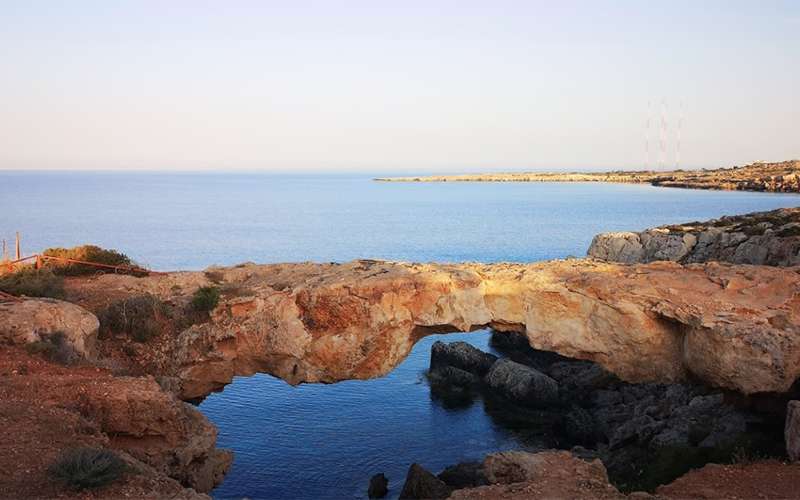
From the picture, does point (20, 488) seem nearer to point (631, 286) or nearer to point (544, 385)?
point (631, 286)

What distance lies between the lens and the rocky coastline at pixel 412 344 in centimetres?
1311

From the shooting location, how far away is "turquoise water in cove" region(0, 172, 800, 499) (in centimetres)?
2325

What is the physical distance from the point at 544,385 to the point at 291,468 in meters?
11.9

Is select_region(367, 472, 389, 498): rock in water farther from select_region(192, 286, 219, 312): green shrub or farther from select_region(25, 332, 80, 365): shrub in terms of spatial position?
select_region(25, 332, 80, 365): shrub

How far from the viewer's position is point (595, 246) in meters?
42.3

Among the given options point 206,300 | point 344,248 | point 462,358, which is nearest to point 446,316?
point 206,300

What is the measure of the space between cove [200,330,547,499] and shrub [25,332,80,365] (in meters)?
7.15

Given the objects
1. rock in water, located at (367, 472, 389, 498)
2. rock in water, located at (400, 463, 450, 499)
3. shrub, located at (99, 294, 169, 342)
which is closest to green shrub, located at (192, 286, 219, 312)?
shrub, located at (99, 294, 169, 342)

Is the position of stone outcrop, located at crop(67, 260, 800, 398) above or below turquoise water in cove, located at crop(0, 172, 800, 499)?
above

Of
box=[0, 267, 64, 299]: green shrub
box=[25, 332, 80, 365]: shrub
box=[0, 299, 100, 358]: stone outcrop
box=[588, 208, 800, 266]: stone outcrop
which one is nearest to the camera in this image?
box=[25, 332, 80, 365]: shrub

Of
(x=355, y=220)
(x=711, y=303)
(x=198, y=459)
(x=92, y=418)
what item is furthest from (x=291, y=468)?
(x=355, y=220)

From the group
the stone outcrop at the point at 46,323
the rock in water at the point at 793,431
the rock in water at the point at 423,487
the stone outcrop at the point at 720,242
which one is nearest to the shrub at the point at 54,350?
the stone outcrop at the point at 46,323

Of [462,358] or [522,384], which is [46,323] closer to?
[522,384]

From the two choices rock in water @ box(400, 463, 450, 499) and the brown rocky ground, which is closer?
the brown rocky ground
